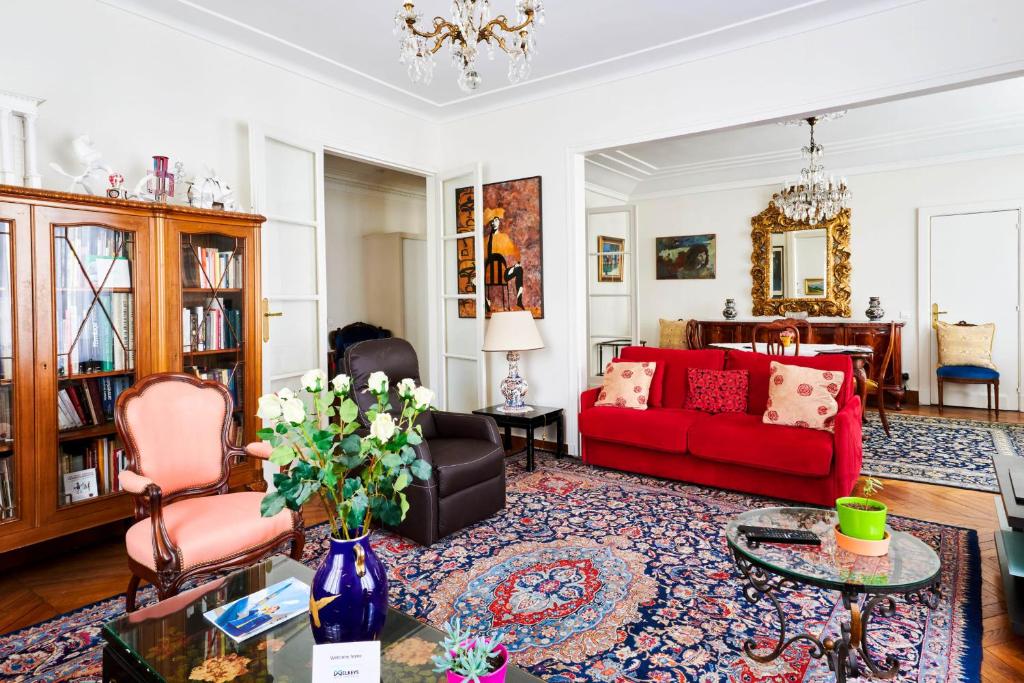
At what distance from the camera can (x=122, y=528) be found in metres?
3.37

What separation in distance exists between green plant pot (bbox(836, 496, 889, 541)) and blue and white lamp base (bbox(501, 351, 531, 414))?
2.78 meters

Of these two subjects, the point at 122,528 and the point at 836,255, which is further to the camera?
the point at 836,255

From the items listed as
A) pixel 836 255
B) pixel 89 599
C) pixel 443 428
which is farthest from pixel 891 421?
pixel 89 599

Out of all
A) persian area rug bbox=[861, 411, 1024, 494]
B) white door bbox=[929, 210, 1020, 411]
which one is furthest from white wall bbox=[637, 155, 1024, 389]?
persian area rug bbox=[861, 411, 1024, 494]

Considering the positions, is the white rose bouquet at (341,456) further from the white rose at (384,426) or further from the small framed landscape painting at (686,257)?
the small framed landscape painting at (686,257)

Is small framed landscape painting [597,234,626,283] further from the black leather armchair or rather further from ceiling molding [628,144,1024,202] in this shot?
the black leather armchair

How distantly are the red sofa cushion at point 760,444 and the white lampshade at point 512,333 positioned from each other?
4.45 feet

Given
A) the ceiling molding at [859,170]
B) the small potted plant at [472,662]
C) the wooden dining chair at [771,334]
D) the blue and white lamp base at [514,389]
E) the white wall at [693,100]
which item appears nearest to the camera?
the small potted plant at [472,662]

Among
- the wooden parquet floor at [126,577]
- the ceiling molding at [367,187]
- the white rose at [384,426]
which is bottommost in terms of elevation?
the wooden parquet floor at [126,577]

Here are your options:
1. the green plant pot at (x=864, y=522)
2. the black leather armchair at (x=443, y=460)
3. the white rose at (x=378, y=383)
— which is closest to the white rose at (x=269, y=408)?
the white rose at (x=378, y=383)

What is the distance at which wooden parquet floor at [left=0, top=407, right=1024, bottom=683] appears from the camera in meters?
2.19

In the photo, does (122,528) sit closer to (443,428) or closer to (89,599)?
(89,599)

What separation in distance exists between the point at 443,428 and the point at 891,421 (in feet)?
15.8

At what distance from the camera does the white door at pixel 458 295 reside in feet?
17.0
